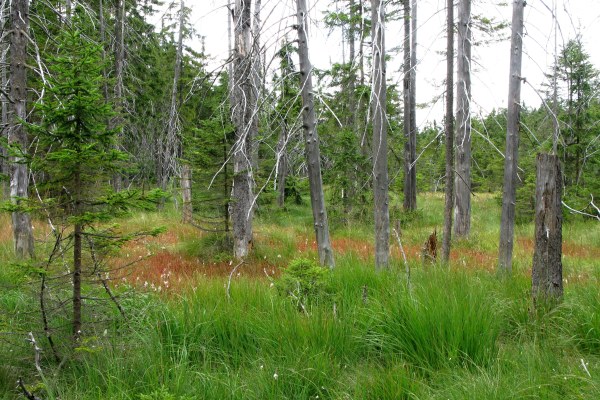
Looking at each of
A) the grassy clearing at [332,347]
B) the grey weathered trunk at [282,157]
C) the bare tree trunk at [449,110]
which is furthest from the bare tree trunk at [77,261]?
the bare tree trunk at [449,110]

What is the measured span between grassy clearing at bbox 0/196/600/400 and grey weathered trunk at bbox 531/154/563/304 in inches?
7.5

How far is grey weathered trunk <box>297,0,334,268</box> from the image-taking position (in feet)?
18.0

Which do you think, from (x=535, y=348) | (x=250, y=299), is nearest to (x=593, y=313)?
(x=535, y=348)

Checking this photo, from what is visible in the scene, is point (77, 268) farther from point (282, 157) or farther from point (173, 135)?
point (282, 157)

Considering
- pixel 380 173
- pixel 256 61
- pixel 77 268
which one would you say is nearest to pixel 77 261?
pixel 77 268

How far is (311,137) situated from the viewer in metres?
5.80

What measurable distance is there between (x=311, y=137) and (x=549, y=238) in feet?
10.0

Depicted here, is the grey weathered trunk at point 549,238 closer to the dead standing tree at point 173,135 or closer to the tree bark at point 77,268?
the tree bark at point 77,268

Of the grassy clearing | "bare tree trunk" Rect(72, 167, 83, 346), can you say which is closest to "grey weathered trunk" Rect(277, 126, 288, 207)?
the grassy clearing

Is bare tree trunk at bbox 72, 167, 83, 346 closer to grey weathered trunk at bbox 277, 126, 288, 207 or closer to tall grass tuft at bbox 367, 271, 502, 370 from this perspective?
grey weathered trunk at bbox 277, 126, 288, 207

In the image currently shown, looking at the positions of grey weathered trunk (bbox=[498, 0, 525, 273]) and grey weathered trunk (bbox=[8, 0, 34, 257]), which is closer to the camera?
grey weathered trunk (bbox=[498, 0, 525, 273])

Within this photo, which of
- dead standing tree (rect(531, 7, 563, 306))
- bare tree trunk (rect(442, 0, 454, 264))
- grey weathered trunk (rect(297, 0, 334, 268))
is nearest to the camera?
dead standing tree (rect(531, 7, 563, 306))

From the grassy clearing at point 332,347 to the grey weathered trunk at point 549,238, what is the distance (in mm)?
190

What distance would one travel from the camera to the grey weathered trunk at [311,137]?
5.48 meters
